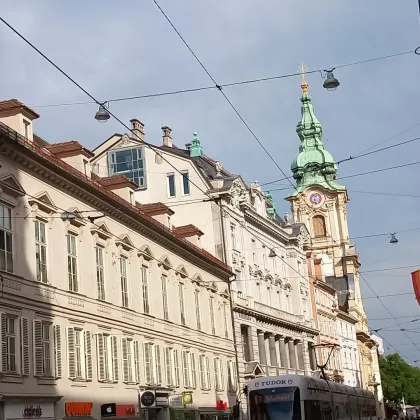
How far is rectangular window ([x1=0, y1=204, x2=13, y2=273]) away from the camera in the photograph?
1070 inches

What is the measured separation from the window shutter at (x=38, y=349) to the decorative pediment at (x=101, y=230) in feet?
20.5

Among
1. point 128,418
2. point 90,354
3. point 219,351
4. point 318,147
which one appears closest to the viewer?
point 90,354

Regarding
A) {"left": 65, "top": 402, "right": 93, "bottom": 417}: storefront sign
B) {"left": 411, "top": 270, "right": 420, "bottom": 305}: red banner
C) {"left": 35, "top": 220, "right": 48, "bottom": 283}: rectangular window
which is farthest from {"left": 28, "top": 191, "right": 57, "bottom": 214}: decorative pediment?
{"left": 411, "top": 270, "right": 420, "bottom": 305}: red banner

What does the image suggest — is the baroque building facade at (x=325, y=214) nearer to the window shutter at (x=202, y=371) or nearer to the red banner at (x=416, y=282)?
the window shutter at (x=202, y=371)

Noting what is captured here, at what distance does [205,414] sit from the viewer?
147 feet

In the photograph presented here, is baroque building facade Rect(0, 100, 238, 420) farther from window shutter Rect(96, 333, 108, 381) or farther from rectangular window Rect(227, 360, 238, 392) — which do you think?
rectangular window Rect(227, 360, 238, 392)

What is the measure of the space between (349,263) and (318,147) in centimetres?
1907

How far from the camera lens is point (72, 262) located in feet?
106

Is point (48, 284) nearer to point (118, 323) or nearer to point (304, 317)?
point (118, 323)

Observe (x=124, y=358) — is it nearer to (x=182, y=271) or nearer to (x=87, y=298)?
(x=87, y=298)

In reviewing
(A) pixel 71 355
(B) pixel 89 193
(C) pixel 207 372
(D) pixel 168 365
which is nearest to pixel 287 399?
(A) pixel 71 355

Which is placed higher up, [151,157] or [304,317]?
[151,157]

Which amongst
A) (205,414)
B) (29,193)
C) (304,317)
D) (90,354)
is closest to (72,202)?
(29,193)

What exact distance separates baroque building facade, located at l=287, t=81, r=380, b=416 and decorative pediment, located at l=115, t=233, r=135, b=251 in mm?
72778
